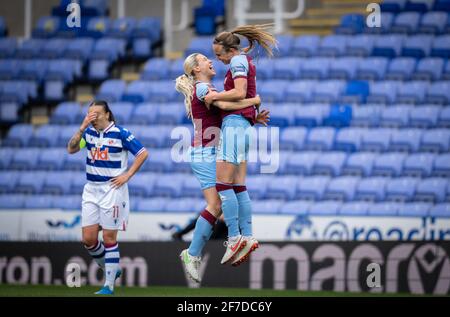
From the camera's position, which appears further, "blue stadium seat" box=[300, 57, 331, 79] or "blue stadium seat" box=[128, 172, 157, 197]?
"blue stadium seat" box=[300, 57, 331, 79]

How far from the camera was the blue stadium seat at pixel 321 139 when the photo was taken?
63.7 feet

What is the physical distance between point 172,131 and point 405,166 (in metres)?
4.23

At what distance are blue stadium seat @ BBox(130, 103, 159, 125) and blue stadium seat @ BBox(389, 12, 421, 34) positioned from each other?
454 cm

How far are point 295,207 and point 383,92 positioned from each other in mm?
2951

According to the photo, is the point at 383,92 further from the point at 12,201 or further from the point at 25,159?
the point at 12,201

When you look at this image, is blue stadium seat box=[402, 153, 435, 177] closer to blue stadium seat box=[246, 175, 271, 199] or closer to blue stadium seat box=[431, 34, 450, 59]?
blue stadium seat box=[246, 175, 271, 199]

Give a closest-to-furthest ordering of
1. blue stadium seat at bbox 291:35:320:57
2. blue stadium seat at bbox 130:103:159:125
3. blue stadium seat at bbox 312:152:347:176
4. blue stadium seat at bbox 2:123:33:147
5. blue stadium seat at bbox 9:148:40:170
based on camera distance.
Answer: blue stadium seat at bbox 312:152:347:176
blue stadium seat at bbox 9:148:40:170
blue stadium seat at bbox 130:103:159:125
blue stadium seat at bbox 291:35:320:57
blue stadium seat at bbox 2:123:33:147

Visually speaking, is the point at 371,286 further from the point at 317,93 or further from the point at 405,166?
the point at 317,93

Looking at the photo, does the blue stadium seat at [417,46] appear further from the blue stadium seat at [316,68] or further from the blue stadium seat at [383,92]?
the blue stadium seat at [316,68]

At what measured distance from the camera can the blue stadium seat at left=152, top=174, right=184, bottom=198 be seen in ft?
63.9

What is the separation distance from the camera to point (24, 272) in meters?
16.2

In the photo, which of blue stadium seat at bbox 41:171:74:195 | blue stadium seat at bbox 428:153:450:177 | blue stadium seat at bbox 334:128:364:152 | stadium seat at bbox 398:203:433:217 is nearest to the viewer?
stadium seat at bbox 398:203:433:217

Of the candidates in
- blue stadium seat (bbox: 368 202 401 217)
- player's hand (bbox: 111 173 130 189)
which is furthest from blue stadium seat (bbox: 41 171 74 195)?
player's hand (bbox: 111 173 130 189)
